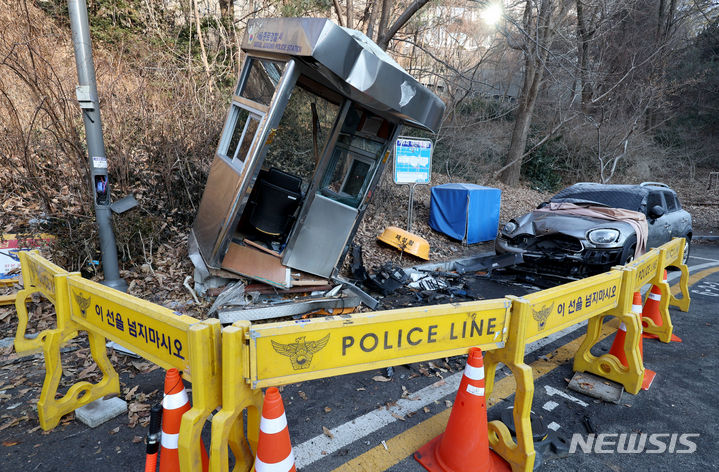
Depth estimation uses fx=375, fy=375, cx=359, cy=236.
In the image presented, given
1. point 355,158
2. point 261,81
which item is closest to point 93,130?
point 261,81

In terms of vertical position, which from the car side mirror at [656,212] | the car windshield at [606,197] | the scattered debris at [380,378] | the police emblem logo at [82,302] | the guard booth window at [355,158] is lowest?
the scattered debris at [380,378]

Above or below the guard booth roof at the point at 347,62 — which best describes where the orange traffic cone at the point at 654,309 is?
below

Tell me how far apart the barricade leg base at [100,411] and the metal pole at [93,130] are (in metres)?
2.09

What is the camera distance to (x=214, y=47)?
1025cm

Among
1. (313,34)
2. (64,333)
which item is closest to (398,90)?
(313,34)

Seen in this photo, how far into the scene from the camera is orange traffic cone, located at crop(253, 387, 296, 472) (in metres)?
1.85

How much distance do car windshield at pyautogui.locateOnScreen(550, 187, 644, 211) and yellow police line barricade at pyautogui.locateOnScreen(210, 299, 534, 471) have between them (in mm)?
6222

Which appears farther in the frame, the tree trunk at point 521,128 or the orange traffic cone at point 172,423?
the tree trunk at point 521,128

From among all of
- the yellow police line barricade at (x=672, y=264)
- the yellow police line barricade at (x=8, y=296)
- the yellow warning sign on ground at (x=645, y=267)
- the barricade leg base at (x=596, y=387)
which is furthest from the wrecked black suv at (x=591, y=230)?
the yellow police line barricade at (x=8, y=296)

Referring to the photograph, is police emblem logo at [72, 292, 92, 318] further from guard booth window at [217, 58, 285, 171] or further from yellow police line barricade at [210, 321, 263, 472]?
guard booth window at [217, 58, 285, 171]

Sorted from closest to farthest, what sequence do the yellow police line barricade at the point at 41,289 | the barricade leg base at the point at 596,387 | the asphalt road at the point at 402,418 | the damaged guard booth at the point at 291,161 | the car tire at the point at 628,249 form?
the asphalt road at the point at 402,418, the yellow police line barricade at the point at 41,289, the barricade leg base at the point at 596,387, the damaged guard booth at the point at 291,161, the car tire at the point at 628,249

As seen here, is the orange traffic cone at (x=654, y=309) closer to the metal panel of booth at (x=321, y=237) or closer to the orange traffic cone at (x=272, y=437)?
the metal panel of booth at (x=321, y=237)

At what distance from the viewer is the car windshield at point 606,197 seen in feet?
23.2

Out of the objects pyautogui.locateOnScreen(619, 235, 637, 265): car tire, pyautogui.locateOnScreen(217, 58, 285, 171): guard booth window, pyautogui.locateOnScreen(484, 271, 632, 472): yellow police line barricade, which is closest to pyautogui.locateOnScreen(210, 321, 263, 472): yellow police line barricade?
pyautogui.locateOnScreen(484, 271, 632, 472): yellow police line barricade
